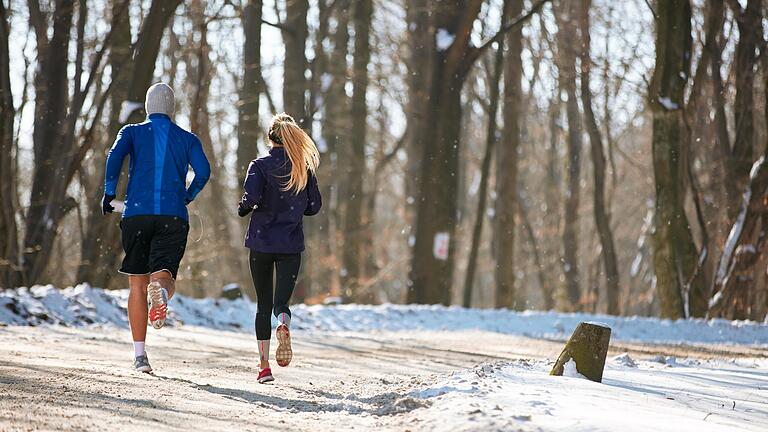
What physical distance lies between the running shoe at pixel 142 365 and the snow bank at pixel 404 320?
5.43 m

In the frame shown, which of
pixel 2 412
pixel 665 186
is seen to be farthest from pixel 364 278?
pixel 2 412

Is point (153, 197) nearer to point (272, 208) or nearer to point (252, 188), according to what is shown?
point (252, 188)

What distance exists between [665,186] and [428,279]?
4398 millimetres

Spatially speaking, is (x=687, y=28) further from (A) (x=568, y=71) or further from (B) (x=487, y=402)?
(B) (x=487, y=402)

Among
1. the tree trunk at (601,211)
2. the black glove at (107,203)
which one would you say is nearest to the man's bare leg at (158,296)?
the black glove at (107,203)

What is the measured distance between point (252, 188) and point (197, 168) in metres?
0.48

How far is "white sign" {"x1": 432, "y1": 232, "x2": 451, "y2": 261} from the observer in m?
20.5

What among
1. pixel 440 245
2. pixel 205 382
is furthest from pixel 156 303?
pixel 440 245

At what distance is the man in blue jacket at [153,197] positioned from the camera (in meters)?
7.88

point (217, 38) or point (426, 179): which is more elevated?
point (217, 38)

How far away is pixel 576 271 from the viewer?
32031 millimetres

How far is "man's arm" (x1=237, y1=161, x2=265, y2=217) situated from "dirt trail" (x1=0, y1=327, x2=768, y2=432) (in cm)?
119

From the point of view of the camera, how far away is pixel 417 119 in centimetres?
2089

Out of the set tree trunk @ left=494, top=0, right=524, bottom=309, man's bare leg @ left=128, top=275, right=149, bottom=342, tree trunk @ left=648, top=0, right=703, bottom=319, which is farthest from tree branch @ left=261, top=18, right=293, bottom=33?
man's bare leg @ left=128, top=275, right=149, bottom=342
